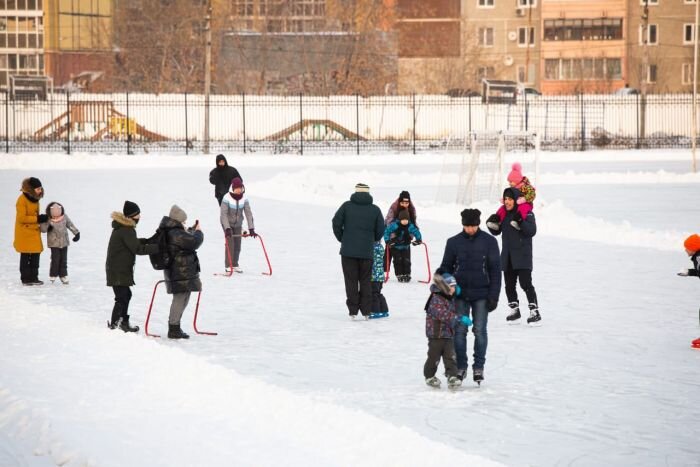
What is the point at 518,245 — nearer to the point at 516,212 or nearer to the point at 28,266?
the point at 516,212

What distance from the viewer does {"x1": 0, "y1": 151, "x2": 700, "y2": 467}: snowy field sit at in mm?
7820

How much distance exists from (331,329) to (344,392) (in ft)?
9.89

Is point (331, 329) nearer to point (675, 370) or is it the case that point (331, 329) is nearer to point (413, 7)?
point (675, 370)

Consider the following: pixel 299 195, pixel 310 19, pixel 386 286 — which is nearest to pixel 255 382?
pixel 386 286

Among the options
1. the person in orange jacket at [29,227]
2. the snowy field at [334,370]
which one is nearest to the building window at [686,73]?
the snowy field at [334,370]

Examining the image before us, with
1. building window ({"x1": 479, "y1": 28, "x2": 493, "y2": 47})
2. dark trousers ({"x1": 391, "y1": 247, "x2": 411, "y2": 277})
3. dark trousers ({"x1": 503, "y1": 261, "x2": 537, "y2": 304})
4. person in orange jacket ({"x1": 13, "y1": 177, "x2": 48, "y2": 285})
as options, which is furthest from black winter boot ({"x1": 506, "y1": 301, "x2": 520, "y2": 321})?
building window ({"x1": 479, "y1": 28, "x2": 493, "y2": 47})

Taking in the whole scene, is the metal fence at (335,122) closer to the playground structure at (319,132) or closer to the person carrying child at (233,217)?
the playground structure at (319,132)

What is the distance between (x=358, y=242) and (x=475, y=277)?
10.9 feet

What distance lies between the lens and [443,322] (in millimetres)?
9594

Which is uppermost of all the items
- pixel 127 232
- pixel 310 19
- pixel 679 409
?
pixel 310 19

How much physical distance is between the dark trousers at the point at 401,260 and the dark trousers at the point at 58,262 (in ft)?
14.3

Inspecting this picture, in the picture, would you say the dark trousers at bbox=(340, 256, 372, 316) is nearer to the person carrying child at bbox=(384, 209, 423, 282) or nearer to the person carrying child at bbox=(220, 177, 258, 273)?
the person carrying child at bbox=(384, 209, 423, 282)

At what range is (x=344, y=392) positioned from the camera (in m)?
9.64

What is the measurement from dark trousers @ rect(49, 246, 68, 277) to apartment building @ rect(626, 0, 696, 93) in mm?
69863
